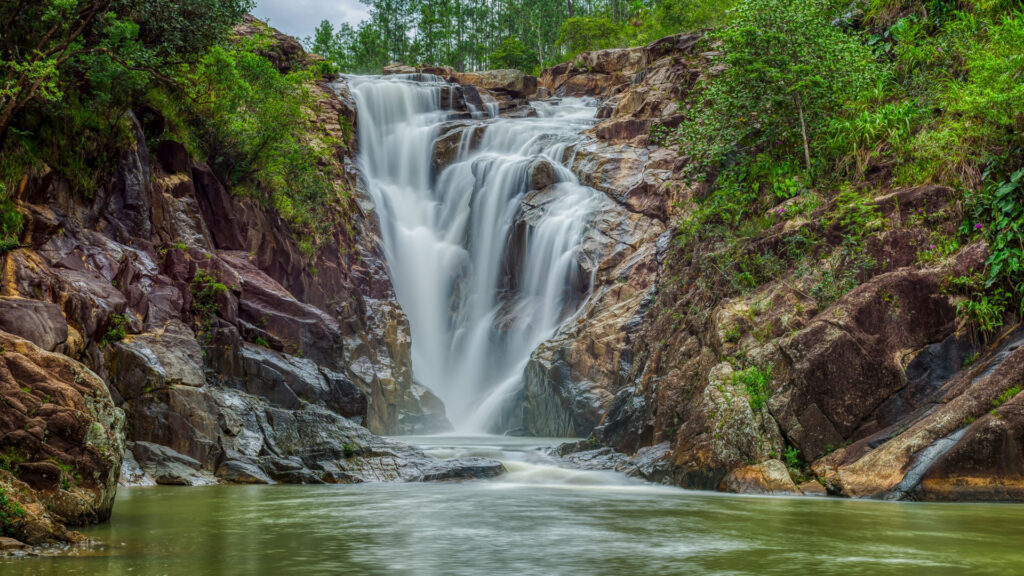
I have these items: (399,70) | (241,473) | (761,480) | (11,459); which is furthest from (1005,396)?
(399,70)

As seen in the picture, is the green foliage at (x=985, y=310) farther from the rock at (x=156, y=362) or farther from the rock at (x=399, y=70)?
the rock at (x=399, y=70)

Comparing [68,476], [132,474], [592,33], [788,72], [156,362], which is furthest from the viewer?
[592,33]

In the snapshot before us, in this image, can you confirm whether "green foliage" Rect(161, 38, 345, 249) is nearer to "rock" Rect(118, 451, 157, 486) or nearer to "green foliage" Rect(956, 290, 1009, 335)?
"rock" Rect(118, 451, 157, 486)

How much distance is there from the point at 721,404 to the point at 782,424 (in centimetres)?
106

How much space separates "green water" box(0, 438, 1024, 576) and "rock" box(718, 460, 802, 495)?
1.76 feet

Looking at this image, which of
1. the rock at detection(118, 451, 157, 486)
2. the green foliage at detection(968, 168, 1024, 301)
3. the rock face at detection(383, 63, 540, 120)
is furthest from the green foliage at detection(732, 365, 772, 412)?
the rock face at detection(383, 63, 540, 120)

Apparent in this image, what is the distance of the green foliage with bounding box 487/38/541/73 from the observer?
2330 inches

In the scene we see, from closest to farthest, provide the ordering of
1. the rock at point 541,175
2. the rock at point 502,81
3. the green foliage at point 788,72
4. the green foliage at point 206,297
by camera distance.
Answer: the green foliage at point 206,297 → the green foliage at point 788,72 → the rock at point 541,175 → the rock at point 502,81

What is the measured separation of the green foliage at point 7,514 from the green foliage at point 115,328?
22.8ft

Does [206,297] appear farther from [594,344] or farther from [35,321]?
[594,344]

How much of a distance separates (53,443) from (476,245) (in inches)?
902

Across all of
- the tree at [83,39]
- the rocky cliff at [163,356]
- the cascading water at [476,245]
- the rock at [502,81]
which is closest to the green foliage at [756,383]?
the rocky cliff at [163,356]

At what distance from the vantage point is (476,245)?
29672mm

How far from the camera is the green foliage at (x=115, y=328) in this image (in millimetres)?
12680
